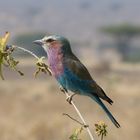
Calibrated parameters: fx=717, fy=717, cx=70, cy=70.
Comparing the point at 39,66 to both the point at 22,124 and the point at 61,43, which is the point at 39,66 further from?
the point at 22,124

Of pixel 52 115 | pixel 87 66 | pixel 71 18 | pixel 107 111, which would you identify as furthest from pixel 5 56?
pixel 71 18

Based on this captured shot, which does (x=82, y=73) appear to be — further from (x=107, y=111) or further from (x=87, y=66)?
(x=87, y=66)

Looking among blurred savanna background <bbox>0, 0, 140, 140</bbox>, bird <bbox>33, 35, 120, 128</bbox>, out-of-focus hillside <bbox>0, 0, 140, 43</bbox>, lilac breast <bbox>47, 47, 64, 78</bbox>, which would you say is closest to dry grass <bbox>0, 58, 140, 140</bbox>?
blurred savanna background <bbox>0, 0, 140, 140</bbox>

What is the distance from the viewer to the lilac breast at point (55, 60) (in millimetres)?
3824

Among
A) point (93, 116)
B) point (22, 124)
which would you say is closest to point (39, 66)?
point (22, 124)

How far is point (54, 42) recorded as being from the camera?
12.3 feet

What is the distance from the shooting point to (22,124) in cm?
1975

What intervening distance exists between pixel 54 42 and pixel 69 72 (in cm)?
31

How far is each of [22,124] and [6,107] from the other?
511 centimetres

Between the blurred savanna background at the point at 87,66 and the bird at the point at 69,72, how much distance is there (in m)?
6.88

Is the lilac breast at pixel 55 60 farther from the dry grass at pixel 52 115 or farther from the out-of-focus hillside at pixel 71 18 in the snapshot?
the out-of-focus hillside at pixel 71 18

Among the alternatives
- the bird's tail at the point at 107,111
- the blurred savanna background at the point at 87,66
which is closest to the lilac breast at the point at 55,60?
the bird's tail at the point at 107,111

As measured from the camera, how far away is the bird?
12.5 ft

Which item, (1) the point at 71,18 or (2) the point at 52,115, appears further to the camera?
A: (1) the point at 71,18
